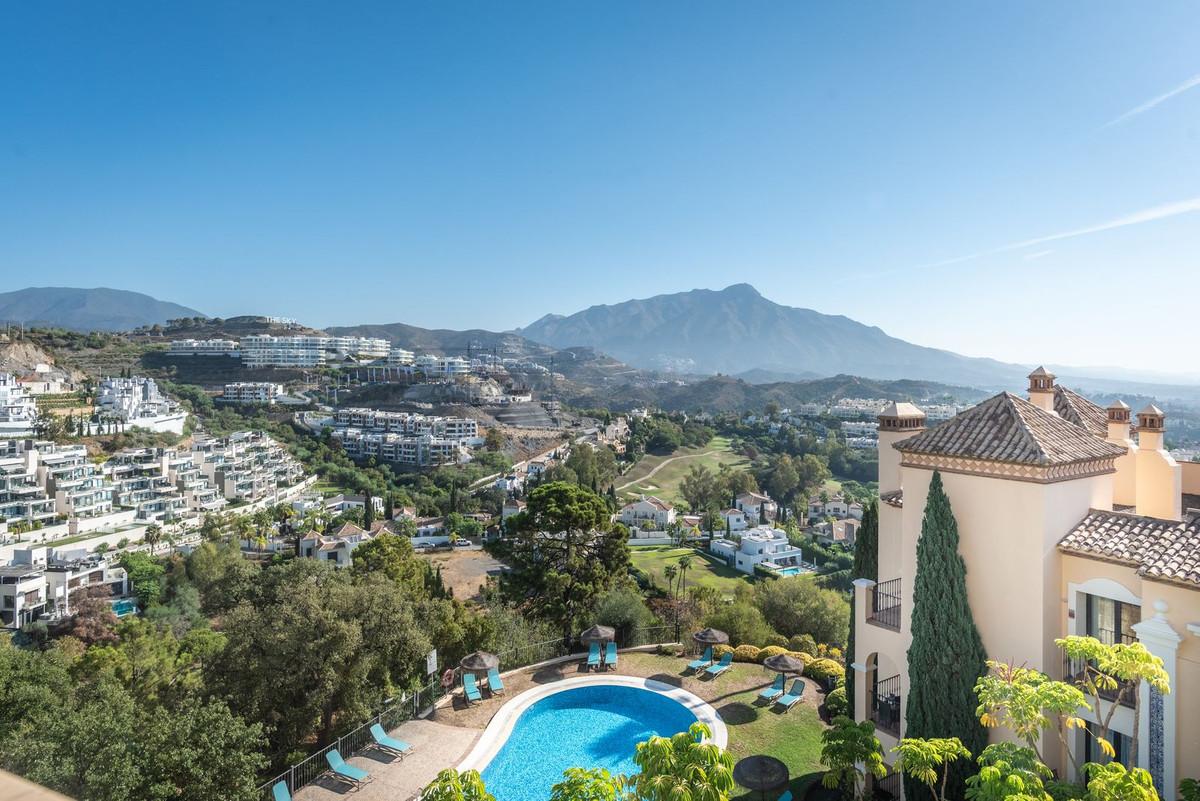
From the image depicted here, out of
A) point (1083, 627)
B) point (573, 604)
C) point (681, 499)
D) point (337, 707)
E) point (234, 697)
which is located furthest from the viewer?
point (681, 499)

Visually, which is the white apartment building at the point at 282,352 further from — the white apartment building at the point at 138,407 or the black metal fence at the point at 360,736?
the black metal fence at the point at 360,736

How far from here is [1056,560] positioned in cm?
880

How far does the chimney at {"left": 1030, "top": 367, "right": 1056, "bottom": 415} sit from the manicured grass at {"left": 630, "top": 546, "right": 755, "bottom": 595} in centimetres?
3112

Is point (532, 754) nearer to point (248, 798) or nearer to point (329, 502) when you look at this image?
point (248, 798)

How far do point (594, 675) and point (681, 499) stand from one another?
56.0 meters

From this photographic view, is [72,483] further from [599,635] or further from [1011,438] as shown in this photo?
[1011,438]

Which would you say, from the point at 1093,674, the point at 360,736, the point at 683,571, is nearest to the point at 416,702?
the point at 360,736

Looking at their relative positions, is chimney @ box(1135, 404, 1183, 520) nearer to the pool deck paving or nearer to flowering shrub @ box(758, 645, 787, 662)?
the pool deck paving

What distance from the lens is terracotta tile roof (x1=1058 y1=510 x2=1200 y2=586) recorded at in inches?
297

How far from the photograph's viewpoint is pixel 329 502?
197 ft

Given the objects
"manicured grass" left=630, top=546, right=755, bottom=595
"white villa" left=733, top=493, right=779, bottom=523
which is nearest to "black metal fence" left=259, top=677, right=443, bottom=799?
"manicured grass" left=630, top=546, right=755, bottom=595

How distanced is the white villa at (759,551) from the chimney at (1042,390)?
39192 mm

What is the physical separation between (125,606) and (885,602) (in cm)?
4013

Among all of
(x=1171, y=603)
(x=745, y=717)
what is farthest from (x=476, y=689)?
(x=1171, y=603)
